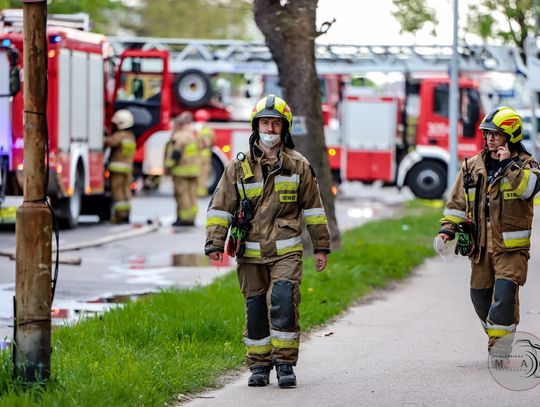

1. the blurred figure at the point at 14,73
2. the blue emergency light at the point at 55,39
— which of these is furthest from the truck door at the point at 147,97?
the blurred figure at the point at 14,73

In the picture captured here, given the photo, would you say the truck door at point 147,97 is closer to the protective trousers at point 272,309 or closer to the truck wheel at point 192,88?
the truck wheel at point 192,88

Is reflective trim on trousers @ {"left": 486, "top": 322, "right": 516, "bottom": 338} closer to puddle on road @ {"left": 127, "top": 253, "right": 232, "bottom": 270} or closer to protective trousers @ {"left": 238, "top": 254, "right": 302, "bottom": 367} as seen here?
protective trousers @ {"left": 238, "top": 254, "right": 302, "bottom": 367}

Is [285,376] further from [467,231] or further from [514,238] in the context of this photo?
[514,238]

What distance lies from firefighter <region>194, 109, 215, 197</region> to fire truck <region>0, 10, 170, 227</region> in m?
1.64

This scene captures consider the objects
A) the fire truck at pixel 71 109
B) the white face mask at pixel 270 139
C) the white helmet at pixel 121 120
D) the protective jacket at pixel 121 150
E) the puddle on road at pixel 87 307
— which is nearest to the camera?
the white face mask at pixel 270 139

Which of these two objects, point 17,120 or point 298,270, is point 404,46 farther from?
point 298,270

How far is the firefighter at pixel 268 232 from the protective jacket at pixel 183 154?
14125mm

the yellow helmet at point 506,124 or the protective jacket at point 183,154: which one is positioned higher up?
the yellow helmet at point 506,124

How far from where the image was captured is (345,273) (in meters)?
14.1

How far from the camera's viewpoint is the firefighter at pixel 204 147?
2418cm

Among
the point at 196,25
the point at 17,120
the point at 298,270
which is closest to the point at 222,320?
the point at 298,270

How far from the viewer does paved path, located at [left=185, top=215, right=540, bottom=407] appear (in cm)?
764

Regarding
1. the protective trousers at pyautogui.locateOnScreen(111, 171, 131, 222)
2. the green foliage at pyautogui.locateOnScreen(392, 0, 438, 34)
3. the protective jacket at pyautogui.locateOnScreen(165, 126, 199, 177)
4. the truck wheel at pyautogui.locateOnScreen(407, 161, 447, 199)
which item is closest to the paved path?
the protective jacket at pyautogui.locateOnScreen(165, 126, 199, 177)

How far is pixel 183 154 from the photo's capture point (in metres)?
22.4
